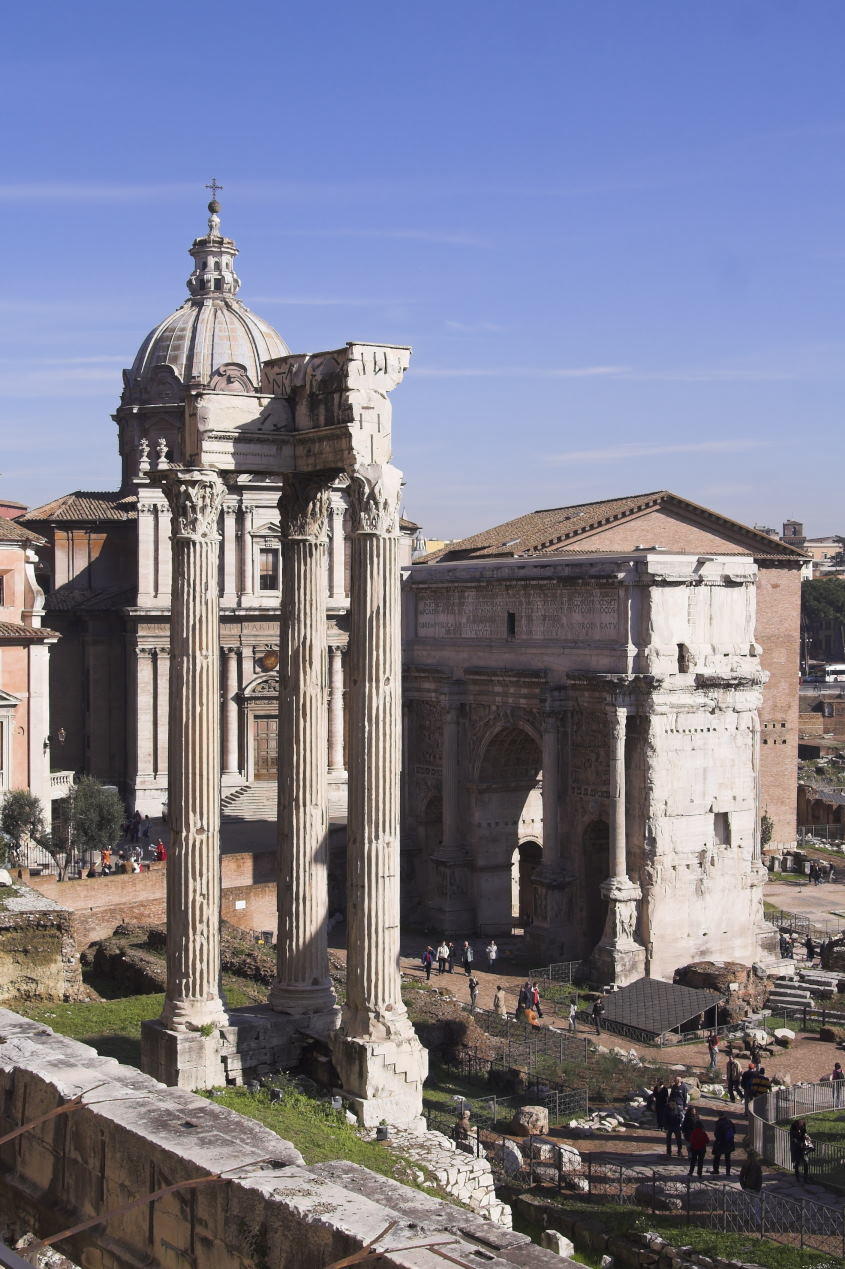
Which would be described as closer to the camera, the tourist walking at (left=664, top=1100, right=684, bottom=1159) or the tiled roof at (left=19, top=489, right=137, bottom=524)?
the tourist walking at (left=664, top=1100, right=684, bottom=1159)

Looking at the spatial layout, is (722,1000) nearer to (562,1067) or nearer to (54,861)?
(562,1067)

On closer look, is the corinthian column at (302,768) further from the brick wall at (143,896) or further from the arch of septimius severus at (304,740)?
the brick wall at (143,896)

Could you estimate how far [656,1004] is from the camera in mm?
24531

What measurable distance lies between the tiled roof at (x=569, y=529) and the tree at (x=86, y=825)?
1274cm

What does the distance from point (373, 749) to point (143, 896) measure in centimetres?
1469

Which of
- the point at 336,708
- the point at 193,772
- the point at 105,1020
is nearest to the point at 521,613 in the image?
the point at 336,708

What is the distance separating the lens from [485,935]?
32.3m

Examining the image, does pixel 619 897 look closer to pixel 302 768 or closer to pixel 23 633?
pixel 23 633

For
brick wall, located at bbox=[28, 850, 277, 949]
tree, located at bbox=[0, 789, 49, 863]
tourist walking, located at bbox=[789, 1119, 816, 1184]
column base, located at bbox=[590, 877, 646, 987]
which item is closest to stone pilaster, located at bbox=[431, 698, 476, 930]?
brick wall, located at bbox=[28, 850, 277, 949]

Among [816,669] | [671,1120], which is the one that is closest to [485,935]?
[671,1120]

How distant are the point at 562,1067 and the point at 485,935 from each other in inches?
427

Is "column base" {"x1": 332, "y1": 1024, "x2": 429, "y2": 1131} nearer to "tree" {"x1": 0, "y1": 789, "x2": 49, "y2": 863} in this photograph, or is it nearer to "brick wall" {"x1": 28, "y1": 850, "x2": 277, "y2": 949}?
"brick wall" {"x1": 28, "y1": 850, "x2": 277, "y2": 949}

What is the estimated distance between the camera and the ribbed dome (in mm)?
43719

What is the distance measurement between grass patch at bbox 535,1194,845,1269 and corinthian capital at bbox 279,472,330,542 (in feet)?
25.4
